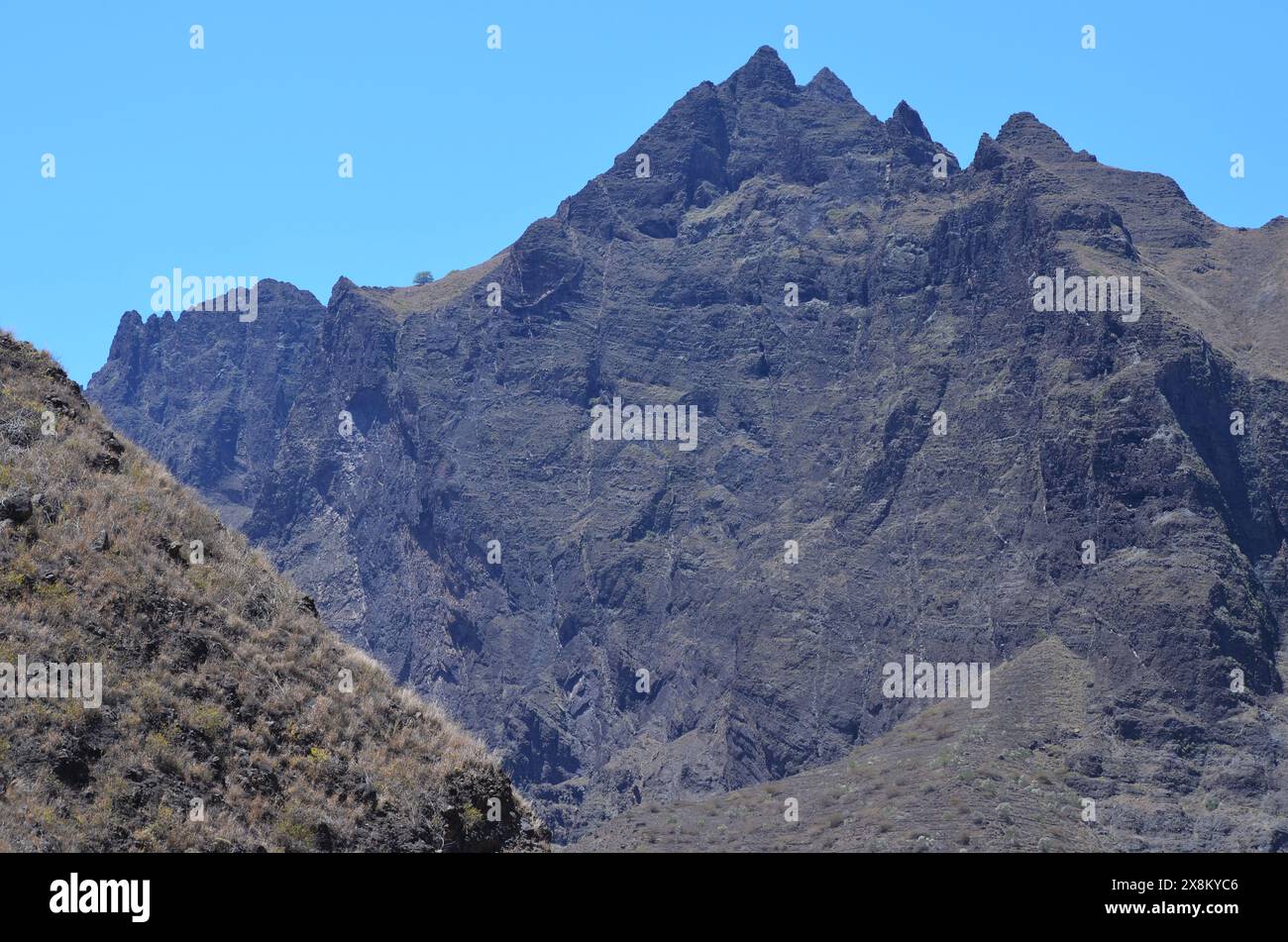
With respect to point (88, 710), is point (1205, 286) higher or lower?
higher

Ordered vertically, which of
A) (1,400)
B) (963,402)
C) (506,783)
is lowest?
(506,783)

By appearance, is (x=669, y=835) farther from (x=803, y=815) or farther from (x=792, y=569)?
(x=792, y=569)

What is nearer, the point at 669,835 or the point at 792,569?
the point at 669,835

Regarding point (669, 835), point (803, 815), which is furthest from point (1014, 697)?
point (669, 835)

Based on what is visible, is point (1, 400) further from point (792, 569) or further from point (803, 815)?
point (792, 569)
